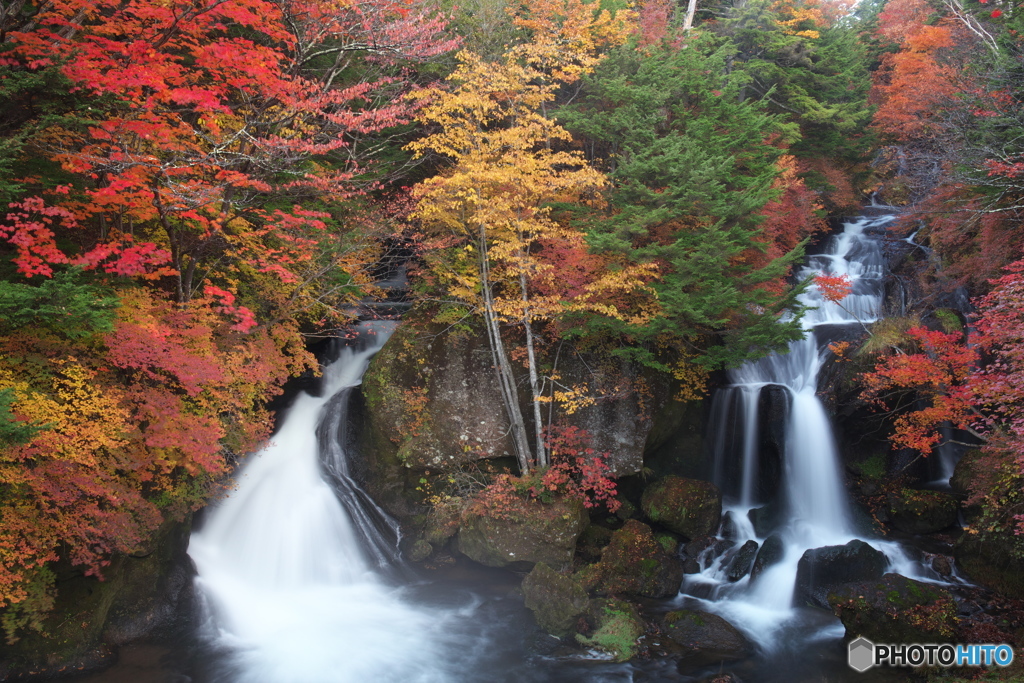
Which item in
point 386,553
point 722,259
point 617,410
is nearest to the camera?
point 722,259

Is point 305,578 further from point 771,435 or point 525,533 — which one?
point 771,435

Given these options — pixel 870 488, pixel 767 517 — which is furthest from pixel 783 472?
pixel 870 488

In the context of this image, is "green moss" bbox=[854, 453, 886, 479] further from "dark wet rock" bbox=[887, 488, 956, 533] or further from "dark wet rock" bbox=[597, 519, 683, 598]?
"dark wet rock" bbox=[597, 519, 683, 598]

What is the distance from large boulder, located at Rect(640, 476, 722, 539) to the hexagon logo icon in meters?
3.51

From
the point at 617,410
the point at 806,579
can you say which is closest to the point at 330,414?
the point at 617,410

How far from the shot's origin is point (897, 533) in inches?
443

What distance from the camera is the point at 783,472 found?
41.5ft

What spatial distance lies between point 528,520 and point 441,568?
2280 millimetres

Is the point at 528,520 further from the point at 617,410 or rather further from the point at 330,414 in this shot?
the point at 330,414

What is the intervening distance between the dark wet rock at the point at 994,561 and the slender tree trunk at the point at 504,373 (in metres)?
7.94

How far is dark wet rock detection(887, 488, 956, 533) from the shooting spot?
10961 mm

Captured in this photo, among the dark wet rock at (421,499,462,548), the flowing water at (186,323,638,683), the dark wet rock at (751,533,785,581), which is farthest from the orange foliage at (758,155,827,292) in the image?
the flowing water at (186,323,638,683)

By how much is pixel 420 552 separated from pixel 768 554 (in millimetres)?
7124

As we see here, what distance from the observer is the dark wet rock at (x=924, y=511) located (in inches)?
432
